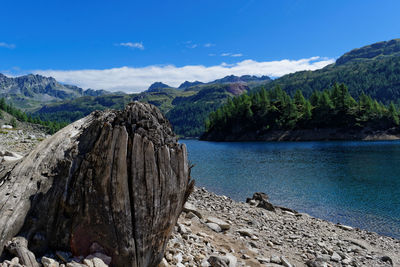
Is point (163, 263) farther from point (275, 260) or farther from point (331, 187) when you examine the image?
point (331, 187)

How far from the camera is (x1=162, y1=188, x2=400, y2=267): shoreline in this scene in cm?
936

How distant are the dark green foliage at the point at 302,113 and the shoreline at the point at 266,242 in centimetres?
12664

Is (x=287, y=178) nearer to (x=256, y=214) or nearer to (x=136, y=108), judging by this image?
(x=256, y=214)

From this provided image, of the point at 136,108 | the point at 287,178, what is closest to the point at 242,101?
the point at 287,178

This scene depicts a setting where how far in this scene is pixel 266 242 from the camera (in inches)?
497

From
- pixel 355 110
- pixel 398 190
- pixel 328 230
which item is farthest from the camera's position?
pixel 355 110

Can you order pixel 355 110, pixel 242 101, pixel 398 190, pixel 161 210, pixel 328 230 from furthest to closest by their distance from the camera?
pixel 242 101, pixel 355 110, pixel 398 190, pixel 328 230, pixel 161 210

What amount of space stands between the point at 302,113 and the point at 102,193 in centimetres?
15489

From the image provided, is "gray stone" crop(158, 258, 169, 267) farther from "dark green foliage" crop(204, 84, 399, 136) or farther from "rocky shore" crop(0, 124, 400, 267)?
"dark green foliage" crop(204, 84, 399, 136)

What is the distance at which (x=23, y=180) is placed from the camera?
6551 mm

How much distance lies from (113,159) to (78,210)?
1371mm

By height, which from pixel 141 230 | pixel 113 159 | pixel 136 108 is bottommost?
pixel 141 230

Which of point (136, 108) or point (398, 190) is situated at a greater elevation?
point (136, 108)

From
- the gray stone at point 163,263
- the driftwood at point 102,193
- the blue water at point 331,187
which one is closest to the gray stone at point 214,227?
the gray stone at point 163,263
